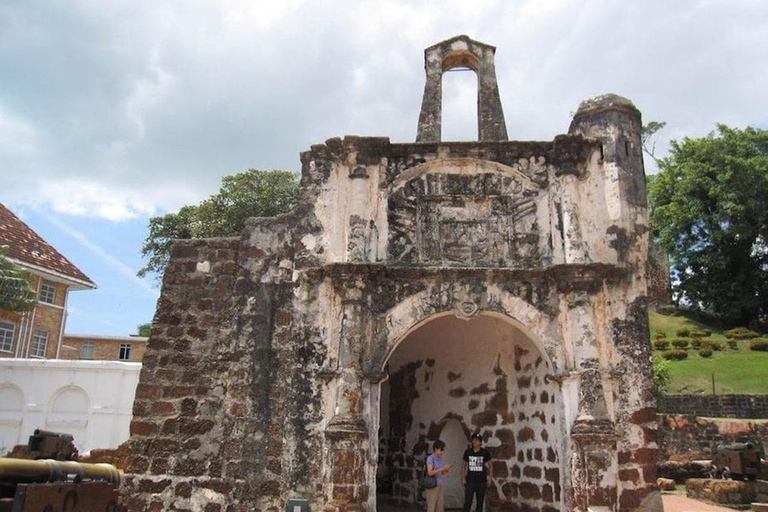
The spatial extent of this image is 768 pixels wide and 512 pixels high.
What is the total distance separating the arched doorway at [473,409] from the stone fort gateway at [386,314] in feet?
0.29

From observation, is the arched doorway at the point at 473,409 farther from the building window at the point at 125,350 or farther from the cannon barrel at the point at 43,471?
the building window at the point at 125,350

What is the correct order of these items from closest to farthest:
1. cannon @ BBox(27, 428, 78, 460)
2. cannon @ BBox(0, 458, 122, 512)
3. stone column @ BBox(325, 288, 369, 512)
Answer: cannon @ BBox(0, 458, 122, 512)
cannon @ BBox(27, 428, 78, 460)
stone column @ BBox(325, 288, 369, 512)

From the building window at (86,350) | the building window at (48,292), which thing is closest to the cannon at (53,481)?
the building window at (48,292)

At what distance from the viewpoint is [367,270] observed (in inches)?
294

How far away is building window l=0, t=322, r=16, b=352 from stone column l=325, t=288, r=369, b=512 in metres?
19.8

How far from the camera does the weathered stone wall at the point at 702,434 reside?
54.1 ft

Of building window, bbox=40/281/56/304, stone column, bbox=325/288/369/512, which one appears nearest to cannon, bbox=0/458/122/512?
stone column, bbox=325/288/369/512

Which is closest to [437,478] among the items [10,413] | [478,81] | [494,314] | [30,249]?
[494,314]

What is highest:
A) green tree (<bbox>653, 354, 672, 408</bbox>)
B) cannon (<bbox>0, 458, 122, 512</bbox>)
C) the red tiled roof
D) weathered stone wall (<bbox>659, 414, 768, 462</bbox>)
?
the red tiled roof

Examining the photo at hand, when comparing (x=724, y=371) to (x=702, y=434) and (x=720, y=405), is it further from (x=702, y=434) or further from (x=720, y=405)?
(x=702, y=434)

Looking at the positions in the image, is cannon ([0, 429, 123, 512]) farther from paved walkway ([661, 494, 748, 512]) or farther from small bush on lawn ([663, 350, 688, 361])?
small bush on lawn ([663, 350, 688, 361])

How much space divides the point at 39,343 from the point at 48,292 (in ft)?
6.42

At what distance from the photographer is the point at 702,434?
16812mm

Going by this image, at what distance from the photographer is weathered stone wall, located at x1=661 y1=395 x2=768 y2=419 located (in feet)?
70.6
